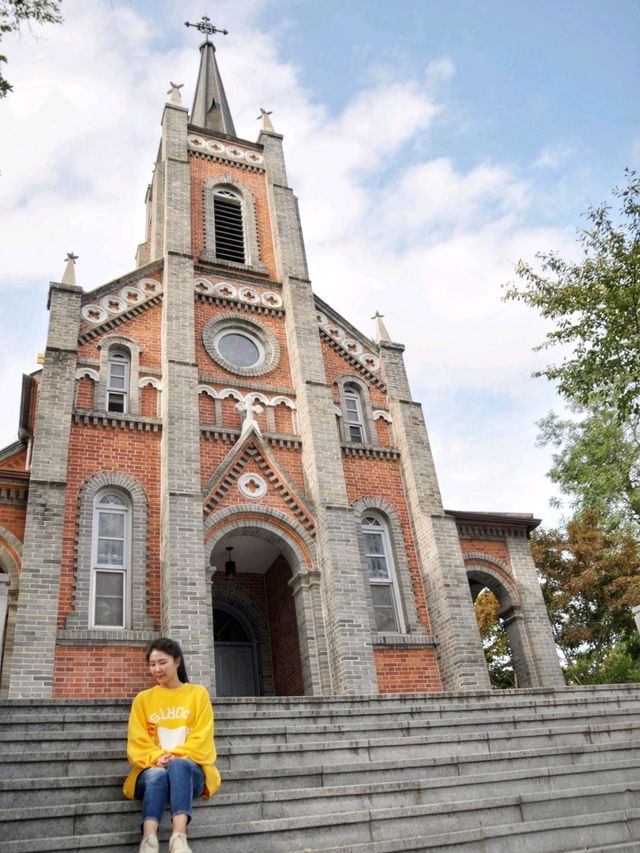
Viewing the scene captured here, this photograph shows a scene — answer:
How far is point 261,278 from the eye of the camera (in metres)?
19.8

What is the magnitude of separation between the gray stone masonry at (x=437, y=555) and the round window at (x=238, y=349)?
354 cm

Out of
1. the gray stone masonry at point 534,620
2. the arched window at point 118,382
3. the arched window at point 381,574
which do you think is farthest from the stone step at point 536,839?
the arched window at point 118,382

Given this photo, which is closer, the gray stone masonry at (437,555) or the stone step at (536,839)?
the stone step at (536,839)

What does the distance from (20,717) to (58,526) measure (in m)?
6.22

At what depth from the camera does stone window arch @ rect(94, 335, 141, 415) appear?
53.3 ft

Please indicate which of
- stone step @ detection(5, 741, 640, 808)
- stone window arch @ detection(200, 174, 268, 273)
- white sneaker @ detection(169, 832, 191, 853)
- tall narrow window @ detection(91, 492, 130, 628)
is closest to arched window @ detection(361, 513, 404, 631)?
tall narrow window @ detection(91, 492, 130, 628)

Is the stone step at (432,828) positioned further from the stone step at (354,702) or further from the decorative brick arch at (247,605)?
the decorative brick arch at (247,605)

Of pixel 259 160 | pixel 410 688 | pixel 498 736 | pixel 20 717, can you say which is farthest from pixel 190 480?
pixel 259 160

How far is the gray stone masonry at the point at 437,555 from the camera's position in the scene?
15.1 meters

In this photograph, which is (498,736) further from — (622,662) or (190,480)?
(622,662)

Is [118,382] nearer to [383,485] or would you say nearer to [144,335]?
[144,335]

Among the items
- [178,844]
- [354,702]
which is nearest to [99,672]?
[354,702]

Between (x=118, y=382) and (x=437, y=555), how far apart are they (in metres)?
8.17

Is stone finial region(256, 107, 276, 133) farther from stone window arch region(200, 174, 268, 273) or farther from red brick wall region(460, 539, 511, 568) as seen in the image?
red brick wall region(460, 539, 511, 568)
